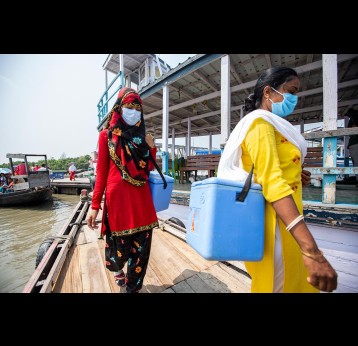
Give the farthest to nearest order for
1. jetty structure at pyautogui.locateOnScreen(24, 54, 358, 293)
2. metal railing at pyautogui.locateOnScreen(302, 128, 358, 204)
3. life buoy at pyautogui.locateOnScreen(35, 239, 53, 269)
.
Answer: metal railing at pyautogui.locateOnScreen(302, 128, 358, 204) → life buoy at pyautogui.locateOnScreen(35, 239, 53, 269) → jetty structure at pyautogui.locateOnScreen(24, 54, 358, 293)

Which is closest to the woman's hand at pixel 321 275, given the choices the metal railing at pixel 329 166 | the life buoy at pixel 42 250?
the metal railing at pixel 329 166

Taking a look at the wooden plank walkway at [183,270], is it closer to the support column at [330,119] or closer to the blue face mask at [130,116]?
the support column at [330,119]

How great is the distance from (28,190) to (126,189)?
12.2 m

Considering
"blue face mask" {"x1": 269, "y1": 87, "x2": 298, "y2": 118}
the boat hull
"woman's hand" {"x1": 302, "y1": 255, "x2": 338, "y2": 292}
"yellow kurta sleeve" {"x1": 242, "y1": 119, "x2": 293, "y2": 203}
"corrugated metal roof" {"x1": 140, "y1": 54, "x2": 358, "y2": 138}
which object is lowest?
the boat hull

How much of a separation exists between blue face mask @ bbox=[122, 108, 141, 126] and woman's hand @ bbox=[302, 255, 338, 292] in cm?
139

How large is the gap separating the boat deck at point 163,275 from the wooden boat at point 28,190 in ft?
34.3

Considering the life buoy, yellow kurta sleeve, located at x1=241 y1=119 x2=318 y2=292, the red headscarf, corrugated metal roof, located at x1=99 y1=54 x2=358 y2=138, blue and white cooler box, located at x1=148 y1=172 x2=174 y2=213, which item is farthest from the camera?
corrugated metal roof, located at x1=99 y1=54 x2=358 y2=138

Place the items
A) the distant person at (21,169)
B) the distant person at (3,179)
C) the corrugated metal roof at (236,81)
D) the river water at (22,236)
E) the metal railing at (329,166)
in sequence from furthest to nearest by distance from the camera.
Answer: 1. the distant person at (3,179)
2. the distant person at (21,169)
3. the corrugated metal roof at (236,81)
4. the river water at (22,236)
5. the metal railing at (329,166)

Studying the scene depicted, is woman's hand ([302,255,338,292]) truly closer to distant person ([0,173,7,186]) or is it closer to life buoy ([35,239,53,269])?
life buoy ([35,239,53,269])

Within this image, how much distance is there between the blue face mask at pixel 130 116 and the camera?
1.49 metres

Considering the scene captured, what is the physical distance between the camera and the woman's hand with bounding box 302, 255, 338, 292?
0.73 metres

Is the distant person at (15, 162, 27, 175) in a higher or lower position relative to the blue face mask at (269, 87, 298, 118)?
lower

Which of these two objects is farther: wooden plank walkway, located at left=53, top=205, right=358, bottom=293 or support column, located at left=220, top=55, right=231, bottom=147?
support column, located at left=220, top=55, right=231, bottom=147

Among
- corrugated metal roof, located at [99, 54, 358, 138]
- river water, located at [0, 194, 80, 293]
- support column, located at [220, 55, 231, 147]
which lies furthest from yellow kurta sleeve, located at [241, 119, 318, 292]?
corrugated metal roof, located at [99, 54, 358, 138]
